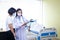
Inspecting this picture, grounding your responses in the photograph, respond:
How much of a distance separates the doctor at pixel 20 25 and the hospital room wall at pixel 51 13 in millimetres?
387

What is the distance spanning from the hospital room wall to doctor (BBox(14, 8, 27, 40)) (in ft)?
1.27

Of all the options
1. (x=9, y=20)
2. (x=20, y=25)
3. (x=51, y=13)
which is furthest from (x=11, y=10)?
(x=51, y=13)

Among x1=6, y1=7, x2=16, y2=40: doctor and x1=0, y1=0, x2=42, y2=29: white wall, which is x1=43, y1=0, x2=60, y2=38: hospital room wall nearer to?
x1=0, y1=0, x2=42, y2=29: white wall

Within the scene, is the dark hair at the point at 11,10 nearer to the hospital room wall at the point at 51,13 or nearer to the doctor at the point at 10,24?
the doctor at the point at 10,24

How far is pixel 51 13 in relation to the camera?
6.83 ft

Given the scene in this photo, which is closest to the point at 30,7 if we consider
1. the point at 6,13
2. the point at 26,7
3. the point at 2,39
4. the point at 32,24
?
the point at 26,7

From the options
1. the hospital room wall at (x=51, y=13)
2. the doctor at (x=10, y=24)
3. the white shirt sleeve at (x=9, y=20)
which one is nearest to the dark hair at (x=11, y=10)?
the doctor at (x=10, y=24)

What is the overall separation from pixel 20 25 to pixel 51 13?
23.9 inches

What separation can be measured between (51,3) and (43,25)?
428mm

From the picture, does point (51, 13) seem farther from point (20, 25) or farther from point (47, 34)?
point (20, 25)

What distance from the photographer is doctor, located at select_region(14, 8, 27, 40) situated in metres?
2.04

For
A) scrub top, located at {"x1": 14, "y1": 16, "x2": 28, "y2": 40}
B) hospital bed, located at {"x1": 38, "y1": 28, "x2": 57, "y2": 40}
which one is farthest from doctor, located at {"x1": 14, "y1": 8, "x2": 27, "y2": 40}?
hospital bed, located at {"x1": 38, "y1": 28, "x2": 57, "y2": 40}

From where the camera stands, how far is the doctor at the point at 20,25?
2.04 metres

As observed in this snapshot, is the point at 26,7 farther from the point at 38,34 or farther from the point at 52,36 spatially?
the point at 52,36
